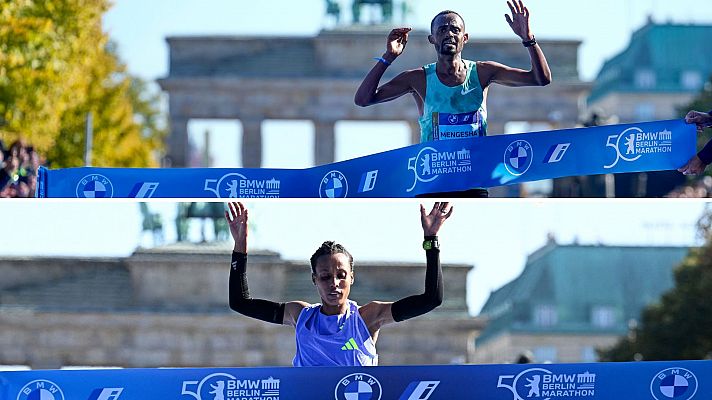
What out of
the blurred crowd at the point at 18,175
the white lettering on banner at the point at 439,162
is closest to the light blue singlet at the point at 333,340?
the white lettering on banner at the point at 439,162

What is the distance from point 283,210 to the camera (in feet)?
44.5

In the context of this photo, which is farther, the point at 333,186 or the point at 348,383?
the point at 333,186

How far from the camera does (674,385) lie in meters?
12.2

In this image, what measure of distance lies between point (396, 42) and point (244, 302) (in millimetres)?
2581

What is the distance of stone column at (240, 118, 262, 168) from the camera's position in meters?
71.2

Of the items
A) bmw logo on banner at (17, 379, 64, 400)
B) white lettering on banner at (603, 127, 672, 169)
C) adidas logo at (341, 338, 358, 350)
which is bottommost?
bmw logo on banner at (17, 379, 64, 400)

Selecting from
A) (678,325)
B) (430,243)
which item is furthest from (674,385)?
(678,325)

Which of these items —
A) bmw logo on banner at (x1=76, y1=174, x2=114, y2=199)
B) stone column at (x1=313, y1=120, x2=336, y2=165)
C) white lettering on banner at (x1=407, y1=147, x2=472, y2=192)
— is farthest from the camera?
stone column at (x1=313, y1=120, x2=336, y2=165)

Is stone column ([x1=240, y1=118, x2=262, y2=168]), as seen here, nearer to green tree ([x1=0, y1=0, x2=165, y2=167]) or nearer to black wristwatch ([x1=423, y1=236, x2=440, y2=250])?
green tree ([x1=0, y1=0, x2=165, y2=167])

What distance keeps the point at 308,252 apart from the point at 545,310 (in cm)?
3108

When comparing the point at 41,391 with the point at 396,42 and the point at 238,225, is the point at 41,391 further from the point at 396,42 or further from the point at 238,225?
the point at 396,42

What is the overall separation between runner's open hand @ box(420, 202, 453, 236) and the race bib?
79.7 inches

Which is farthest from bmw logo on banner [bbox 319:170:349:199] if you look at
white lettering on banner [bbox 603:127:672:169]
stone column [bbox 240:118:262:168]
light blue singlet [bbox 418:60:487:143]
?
stone column [bbox 240:118:262:168]

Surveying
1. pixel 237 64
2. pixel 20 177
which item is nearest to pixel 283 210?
pixel 20 177
